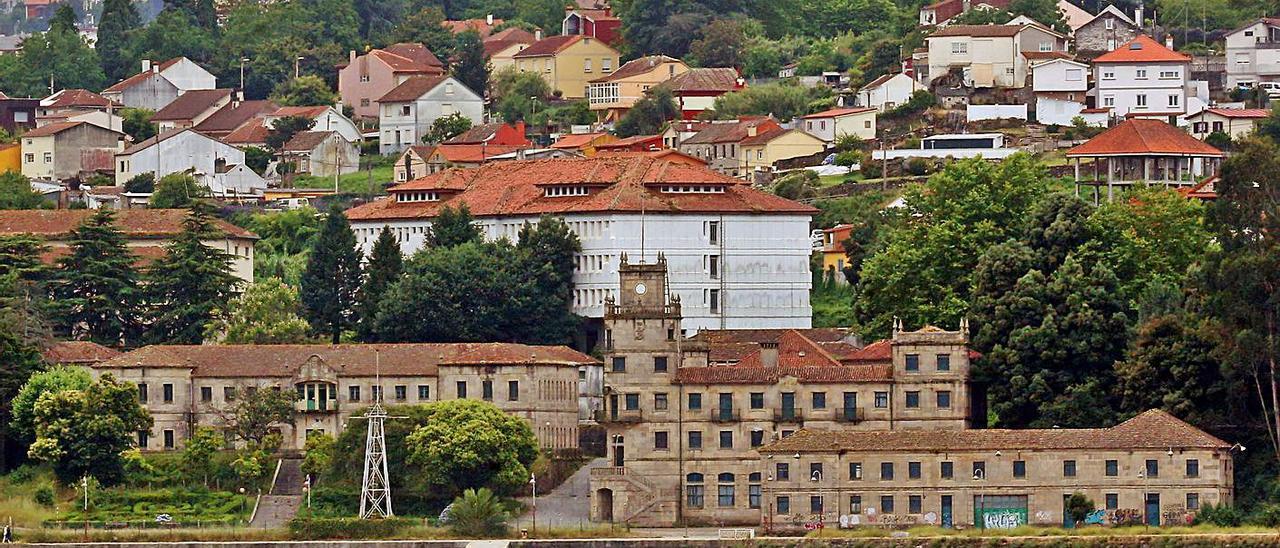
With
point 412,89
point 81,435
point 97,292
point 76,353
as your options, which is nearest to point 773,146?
point 412,89

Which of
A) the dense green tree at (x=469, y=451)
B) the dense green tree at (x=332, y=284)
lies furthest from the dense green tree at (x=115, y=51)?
the dense green tree at (x=469, y=451)

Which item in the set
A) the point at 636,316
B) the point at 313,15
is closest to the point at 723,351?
the point at 636,316

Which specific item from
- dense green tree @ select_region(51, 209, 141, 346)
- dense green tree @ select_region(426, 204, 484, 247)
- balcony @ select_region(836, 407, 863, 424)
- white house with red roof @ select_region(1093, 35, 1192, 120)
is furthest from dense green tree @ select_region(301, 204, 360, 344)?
white house with red roof @ select_region(1093, 35, 1192, 120)

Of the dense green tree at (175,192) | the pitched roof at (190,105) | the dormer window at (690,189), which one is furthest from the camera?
the pitched roof at (190,105)

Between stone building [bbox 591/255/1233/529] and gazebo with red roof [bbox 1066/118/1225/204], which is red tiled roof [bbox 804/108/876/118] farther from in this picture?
stone building [bbox 591/255/1233/529]

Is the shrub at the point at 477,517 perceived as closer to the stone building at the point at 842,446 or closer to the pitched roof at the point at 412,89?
the stone building at the point at 842,446

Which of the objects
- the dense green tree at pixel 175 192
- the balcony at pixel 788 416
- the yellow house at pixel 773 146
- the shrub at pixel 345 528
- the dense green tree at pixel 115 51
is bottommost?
the shrub at pixel 345 528
